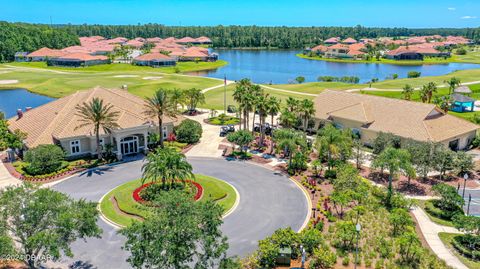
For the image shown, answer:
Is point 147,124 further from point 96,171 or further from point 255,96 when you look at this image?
point 255,96

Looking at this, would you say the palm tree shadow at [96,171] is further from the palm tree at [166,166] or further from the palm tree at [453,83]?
the palm tree at [453,83]

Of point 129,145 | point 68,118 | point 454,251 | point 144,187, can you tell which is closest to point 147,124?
point 129,145

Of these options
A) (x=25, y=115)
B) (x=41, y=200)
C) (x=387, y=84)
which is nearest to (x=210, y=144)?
(x=25, y=115)

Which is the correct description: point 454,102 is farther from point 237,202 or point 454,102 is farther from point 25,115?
point 25,115

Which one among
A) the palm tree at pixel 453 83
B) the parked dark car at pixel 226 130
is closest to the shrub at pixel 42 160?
the parked dark car at pixel 226 130

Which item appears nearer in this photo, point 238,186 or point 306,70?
point 238,186

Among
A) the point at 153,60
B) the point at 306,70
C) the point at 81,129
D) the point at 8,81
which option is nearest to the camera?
the point at 81,129

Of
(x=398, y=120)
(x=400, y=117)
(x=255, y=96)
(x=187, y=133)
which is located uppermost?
(x=255, y=96)

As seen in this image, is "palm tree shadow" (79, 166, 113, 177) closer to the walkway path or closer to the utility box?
the utility box
